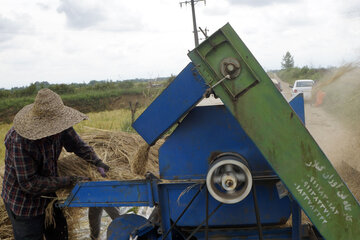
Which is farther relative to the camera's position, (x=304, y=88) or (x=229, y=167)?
(x=304, y=88)

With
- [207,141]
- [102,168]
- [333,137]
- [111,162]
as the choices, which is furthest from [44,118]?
[333,137]

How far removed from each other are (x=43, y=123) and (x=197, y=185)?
1326 mm

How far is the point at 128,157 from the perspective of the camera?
3809mm

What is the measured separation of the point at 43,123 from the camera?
2.73 metres

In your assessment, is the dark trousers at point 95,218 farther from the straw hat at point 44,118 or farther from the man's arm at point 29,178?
the straw hat at point 44,118

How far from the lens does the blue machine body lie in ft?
7.86

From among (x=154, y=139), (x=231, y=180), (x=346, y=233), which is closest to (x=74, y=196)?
(x=154, y=139)

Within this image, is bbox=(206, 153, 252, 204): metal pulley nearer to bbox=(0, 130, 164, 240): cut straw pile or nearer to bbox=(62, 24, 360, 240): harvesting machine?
bbox=(62, 24, 360, 240): harvesting machine

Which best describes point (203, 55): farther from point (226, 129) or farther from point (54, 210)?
point (54, 210)

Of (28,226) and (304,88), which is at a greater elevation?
(304,88)

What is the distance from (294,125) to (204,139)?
73 centimetres

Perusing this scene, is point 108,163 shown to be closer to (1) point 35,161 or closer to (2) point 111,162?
(2) point 111,162

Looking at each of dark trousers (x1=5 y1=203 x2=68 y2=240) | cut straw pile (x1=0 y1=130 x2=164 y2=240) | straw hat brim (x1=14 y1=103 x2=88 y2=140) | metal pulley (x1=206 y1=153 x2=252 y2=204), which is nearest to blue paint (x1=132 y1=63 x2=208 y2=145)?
metal pulley (x1=206 y1=153 x2=252 y2=204)

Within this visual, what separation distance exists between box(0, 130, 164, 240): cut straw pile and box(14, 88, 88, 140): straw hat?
516 millimetres
